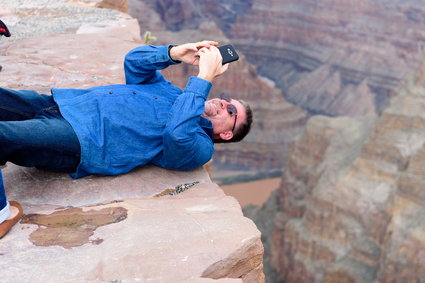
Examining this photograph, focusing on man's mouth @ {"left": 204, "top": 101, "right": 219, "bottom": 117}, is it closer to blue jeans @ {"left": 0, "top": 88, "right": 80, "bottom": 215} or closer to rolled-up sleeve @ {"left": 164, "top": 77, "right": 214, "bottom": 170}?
rolled-up sleeve @ {"left": 164, "top": 77, "right": 214, "bottom": 170}

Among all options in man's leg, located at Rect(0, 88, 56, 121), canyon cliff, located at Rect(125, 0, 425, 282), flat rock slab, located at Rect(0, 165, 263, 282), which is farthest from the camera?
canyon cliff, located at Rect(125, 0, 425, 282)

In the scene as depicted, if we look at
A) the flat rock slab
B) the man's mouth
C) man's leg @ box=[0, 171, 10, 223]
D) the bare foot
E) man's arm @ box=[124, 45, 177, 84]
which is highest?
man's arm @ box=[124, 45, 177, 84]

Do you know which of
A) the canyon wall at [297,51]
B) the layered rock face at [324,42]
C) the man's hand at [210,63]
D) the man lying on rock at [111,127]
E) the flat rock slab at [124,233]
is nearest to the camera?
the flat rock slab at [124,233]

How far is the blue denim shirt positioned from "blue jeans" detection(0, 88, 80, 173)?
0.04 meters

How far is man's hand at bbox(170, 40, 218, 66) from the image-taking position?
2400 mm

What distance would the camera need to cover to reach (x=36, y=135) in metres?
1.94

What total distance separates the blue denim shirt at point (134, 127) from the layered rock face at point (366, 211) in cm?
680

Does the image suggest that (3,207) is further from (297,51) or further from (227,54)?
(297,51)

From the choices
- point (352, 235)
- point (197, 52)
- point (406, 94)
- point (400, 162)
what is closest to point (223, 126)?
point (197, 52)

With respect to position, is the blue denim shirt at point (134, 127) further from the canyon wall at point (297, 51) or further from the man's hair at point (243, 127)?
the canyon wall at point (297, 51)

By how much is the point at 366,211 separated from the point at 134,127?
7.53 m

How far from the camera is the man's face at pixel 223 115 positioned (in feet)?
8.18

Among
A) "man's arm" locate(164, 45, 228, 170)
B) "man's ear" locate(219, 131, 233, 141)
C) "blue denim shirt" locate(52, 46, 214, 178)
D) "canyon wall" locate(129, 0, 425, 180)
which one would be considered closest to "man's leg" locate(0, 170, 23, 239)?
"blue denim shirt" locate(52, 46, 214, 178)

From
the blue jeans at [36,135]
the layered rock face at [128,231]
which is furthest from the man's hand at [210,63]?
the blue jeans at [36,135]
